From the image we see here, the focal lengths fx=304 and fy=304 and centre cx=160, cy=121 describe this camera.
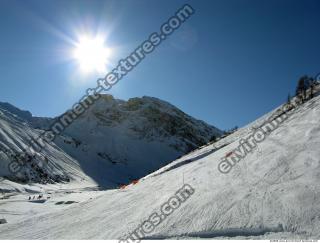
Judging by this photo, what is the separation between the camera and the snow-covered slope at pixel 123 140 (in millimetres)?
119688

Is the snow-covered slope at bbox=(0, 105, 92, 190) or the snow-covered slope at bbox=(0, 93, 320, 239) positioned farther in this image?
the snow-covered slope at bbox=(0, 105, 92, 190)

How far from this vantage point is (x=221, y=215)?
410 inches

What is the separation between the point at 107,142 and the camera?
486ft

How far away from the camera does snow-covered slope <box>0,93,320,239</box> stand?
9.27 m

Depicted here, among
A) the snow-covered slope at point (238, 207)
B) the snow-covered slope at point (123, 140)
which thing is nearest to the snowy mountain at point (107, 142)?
the snow-covered slope at point (123, 140)

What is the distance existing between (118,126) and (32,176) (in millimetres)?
95435

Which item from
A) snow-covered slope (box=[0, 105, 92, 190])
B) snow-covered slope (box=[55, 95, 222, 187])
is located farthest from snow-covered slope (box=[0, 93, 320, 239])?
snow-covered slope (box=[55, 95, 222, 187])

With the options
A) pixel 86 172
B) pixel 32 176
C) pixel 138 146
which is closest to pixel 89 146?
pixel 138 146

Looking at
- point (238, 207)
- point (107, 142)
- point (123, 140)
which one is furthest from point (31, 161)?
point (238, 207)

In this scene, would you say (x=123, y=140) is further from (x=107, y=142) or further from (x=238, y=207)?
(x=238, y=207)

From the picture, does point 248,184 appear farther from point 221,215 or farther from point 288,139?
point 288,139

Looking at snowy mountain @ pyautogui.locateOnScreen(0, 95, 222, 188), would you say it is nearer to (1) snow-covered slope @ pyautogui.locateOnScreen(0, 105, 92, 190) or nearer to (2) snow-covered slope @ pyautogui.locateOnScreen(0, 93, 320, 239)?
(1) snow-covered slope @ pyautogui.locateOnScreen(0, 105, 92, 190)

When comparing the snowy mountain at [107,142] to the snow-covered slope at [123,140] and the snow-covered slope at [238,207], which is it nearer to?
A: the snow-covered slope at [123,140]

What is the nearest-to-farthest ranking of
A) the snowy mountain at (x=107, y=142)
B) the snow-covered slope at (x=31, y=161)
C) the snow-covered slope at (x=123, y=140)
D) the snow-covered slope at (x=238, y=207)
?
the snow-covered slope at (x=238, y=207) → the snow-covered slope at (x=31, y=161) → the snowy mountain at (x=107, y=142) → the snow-covered slope at (x=123, y=140)
